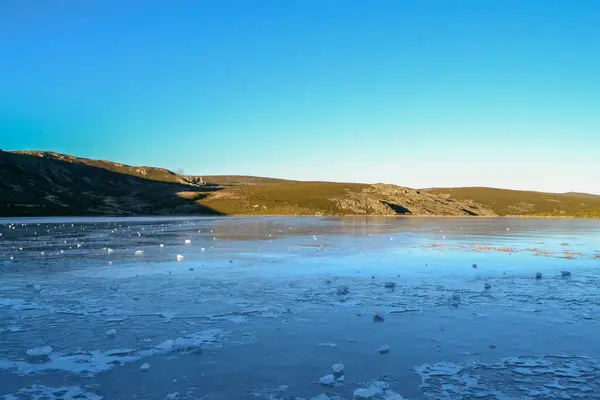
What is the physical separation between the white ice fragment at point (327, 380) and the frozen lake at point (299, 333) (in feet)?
0.06

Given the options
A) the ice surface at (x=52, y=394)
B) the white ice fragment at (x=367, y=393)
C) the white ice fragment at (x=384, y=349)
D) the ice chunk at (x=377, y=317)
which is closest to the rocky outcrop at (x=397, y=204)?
the ice chunk at (x=377, y=317)

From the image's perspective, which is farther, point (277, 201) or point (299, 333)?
point (277, 201)

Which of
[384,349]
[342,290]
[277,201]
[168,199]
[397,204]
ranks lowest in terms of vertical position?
[384,349]

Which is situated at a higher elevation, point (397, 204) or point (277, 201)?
point (277, 201)

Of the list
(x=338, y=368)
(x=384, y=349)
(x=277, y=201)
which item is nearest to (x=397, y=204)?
(x=277, y=201)

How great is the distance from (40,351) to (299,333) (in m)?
5.25

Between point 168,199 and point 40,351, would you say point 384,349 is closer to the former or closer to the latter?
point 40,351

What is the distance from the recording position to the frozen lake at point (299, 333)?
693 cm

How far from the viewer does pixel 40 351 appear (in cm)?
841

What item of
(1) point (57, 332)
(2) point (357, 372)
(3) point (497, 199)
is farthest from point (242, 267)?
(3) point (497, 199)

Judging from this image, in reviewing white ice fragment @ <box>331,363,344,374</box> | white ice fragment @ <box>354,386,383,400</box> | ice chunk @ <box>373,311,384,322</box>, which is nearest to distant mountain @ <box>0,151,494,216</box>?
ice chunk @ <box>373,311,384,322</box>

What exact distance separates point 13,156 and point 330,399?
17241cm

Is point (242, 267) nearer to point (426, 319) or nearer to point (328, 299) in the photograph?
point (328, 299)

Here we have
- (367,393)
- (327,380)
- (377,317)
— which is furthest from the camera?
(377,317)
